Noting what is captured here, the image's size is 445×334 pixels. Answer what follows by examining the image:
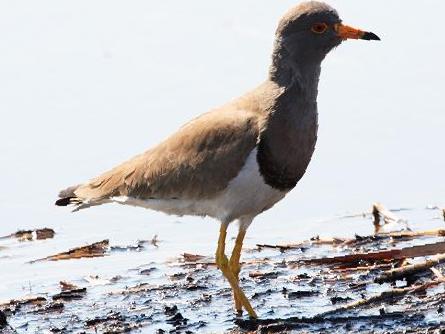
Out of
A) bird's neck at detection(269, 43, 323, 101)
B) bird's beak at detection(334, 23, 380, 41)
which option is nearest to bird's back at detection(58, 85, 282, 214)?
bird's neck at detection(269, 43, 323, 101)

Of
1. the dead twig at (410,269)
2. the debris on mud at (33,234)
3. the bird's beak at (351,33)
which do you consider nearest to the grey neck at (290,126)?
the bird's beak at (351,33)

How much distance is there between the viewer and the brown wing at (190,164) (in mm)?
7477

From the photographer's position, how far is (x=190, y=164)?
778 cm

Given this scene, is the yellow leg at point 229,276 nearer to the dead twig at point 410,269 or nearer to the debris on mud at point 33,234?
the dead twig at point 410,269

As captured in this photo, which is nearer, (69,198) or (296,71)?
(296,71)

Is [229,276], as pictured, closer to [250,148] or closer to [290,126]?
[250,148]

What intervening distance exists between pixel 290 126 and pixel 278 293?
1.16 meters

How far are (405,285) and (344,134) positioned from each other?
11.8 ft

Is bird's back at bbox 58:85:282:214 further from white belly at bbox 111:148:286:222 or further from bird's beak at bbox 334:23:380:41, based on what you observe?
bird's beak at bbox 334:23:380:41

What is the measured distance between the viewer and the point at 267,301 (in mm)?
7910

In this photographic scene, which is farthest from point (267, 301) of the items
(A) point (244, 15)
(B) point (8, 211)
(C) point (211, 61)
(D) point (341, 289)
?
(A) point (244, 15)

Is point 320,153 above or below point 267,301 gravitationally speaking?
above

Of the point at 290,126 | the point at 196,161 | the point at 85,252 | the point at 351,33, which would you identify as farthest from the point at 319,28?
the point at 85,252

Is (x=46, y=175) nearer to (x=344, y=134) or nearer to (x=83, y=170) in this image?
(x=83, y=170)
